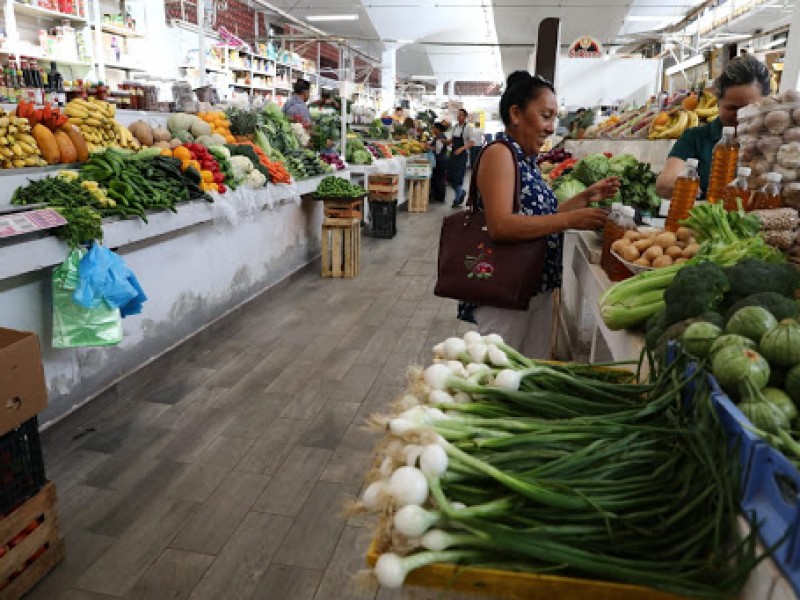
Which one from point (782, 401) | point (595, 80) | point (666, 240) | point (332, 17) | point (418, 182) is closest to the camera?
point (782, 401)

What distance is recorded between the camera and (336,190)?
6578 mm

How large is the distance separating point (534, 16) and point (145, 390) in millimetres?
15734

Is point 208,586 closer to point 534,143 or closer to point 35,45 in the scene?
point 534,143

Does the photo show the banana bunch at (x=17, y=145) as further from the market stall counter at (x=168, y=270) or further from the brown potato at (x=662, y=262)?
the brown potato at (x=662, y=262)

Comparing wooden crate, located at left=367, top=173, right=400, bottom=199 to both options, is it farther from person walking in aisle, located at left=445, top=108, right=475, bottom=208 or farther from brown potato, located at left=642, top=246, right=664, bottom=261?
brown potato, located at left=642, top=246, right=664, bottom=261

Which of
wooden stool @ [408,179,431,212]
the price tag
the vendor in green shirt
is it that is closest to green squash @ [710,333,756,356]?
the vendor in green shirt

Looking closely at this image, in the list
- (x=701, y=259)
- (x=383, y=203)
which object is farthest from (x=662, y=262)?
(x=383, y=203)

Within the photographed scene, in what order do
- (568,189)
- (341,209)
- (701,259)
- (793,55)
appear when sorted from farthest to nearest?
1. (341,209)
2. (568,189)
3. (793,55)
4. (701,259)

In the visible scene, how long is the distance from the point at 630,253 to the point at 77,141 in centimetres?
345

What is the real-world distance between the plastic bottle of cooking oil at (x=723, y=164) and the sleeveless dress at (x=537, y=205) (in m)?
0.62

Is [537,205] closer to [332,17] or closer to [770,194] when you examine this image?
[770,194]

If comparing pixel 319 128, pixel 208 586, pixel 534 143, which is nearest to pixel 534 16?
pixel 319 128

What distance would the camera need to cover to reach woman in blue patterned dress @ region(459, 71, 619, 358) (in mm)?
2328

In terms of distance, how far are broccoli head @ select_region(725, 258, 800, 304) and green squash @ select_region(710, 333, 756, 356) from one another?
12.2 inches
